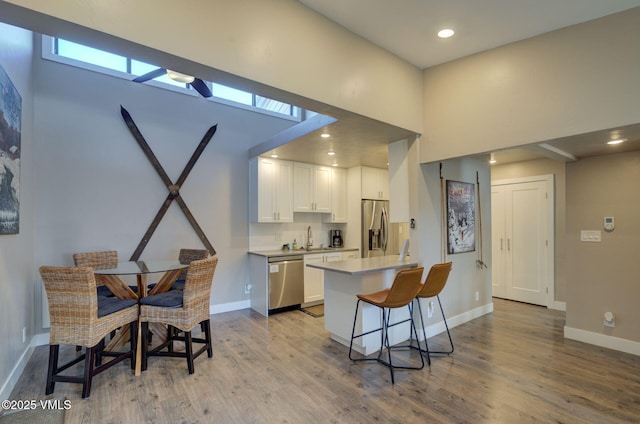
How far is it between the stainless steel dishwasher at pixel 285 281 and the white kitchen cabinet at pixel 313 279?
0.08 m

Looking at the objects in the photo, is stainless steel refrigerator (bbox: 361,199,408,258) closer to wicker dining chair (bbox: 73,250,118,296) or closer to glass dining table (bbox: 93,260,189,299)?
glass dining table (bbox: 93,260,189,299)

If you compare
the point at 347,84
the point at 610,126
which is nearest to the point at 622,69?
the point at 610,126

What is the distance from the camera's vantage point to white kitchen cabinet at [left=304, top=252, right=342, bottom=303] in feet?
16.1

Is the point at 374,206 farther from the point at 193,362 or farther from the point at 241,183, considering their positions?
the point at 193,362

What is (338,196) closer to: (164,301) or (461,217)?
(461,217)

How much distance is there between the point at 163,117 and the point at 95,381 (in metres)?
3.31

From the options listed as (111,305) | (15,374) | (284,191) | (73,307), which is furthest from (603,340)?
(15,374)

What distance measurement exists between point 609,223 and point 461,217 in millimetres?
1541

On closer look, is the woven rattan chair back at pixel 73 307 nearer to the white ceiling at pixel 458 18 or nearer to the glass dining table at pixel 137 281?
the glass dining table at pixel 137 281

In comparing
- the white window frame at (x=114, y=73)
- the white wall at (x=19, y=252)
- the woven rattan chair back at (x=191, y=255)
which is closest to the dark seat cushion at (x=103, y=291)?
the white wall at (x=19, y=252)

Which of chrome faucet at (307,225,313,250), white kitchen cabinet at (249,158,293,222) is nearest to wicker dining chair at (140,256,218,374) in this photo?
white kitchen cabinet at (249,158,293,222)

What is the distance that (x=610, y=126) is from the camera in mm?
2287

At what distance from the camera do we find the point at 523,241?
5.21 metres

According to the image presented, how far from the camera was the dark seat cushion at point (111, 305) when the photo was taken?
262cm
